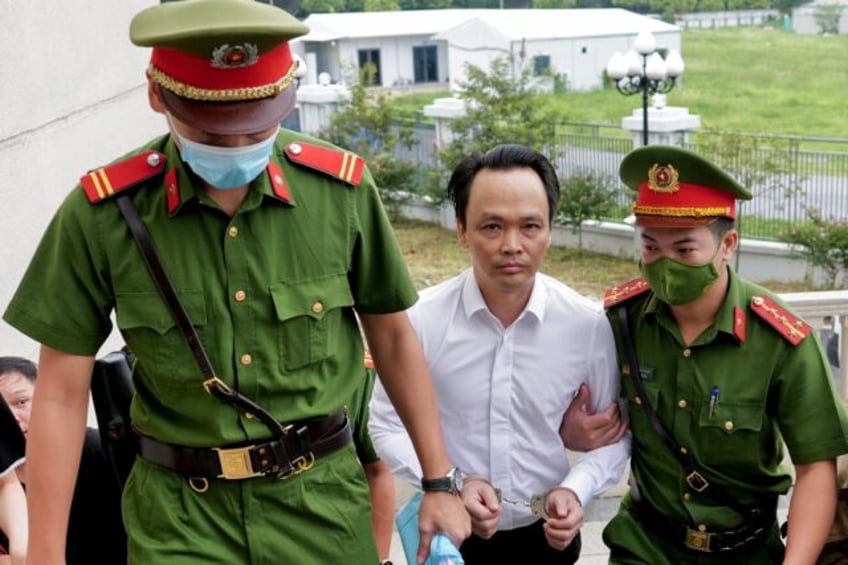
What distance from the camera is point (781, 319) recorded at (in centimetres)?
262

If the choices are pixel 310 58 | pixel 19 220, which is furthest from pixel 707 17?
pixel 19 220

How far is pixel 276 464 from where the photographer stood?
205 cm

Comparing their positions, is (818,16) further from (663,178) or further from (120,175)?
(120,175)

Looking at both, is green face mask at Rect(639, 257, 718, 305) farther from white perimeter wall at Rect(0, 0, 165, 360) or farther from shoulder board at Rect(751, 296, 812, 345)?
white perimeter wall at Rect(0, 0, 165, 360)

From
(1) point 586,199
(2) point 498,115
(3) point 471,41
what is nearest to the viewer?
(1) point 586,199

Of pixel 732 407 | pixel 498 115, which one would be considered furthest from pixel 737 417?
pixel 498 115

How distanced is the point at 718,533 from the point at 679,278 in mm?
600

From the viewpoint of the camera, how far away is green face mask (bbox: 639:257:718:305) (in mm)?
2576

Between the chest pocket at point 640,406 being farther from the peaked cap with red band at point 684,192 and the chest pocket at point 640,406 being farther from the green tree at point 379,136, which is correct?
the green tree at point 379,136

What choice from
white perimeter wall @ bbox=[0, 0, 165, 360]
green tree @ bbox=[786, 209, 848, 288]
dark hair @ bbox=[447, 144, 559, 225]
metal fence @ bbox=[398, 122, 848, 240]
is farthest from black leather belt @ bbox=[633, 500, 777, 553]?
metal fence @ bbox=[398, 122, 848, 240]

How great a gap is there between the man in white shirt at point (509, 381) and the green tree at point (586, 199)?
16.9 meters

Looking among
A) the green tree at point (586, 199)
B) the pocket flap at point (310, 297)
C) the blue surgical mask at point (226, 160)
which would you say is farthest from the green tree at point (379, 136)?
the blue surgical mask at point (226, 160)

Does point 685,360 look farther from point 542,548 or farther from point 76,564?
point 76,564

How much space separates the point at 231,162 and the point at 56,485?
64 cm
